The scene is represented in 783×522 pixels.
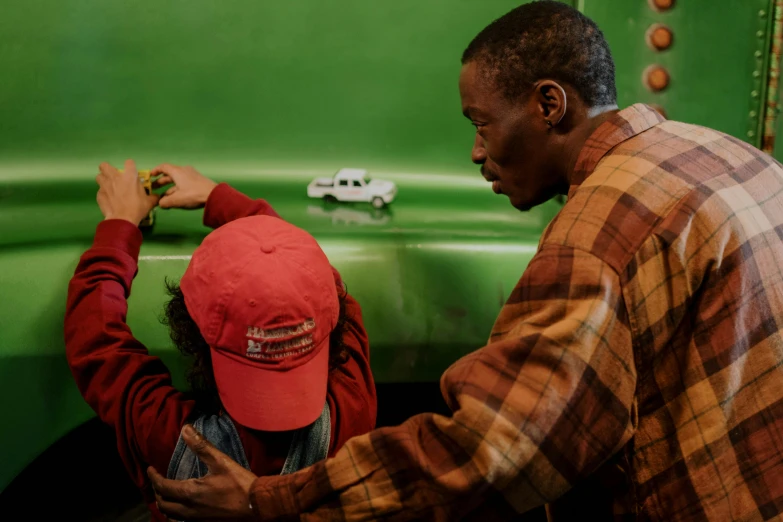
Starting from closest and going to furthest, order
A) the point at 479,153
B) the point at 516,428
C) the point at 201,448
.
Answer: the point at 516,428 < the point at 201,448 < the point at 479,153

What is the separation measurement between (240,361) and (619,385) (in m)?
0.45

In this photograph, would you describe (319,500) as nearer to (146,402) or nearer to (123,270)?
(146,402)

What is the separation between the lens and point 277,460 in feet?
3.42

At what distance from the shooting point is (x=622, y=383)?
887mm

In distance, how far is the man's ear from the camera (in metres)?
1.10

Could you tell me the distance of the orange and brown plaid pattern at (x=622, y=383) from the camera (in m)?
0.86

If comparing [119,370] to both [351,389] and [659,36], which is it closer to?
[351,389]

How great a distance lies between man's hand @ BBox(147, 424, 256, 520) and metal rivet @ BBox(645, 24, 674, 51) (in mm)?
1166

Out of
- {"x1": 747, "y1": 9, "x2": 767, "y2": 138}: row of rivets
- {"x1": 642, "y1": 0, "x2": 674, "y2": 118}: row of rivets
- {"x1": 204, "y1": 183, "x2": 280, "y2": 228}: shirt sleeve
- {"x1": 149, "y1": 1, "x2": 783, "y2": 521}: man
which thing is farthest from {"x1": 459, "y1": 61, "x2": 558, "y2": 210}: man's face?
{"x1": 747, "y1": 9, "x2": 767, "y2": 138}: row of rivets

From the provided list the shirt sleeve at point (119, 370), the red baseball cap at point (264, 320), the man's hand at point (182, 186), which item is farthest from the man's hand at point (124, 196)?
the red baseball cap at point (264, 320)

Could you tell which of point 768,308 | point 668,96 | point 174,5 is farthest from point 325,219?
point 768,308

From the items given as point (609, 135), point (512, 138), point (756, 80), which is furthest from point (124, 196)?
point (756, 80)

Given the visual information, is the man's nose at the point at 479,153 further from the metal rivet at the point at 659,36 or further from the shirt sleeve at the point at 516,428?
the metal rivet at the point at 659,36

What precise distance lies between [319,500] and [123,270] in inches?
20.9
